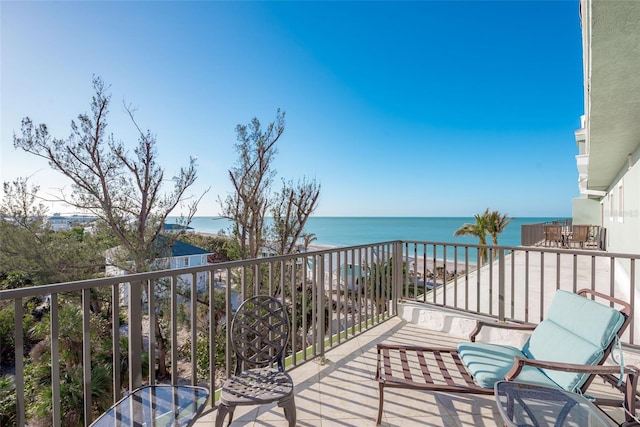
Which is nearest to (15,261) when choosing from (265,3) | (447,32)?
(265,3)

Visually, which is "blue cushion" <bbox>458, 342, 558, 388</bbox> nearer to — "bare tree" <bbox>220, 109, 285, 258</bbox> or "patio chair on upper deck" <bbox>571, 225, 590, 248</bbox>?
"patio chair on upper deck" <bbox>571, 225, 590, 248</bbox>

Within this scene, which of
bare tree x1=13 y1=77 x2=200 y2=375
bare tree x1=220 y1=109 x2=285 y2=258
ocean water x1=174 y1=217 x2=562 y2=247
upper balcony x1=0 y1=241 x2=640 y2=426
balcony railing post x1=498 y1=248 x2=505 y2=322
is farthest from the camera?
ocean water x1=174 y1=217 x2=562 y2=247

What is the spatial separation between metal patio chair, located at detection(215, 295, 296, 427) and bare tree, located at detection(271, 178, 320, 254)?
470 inches

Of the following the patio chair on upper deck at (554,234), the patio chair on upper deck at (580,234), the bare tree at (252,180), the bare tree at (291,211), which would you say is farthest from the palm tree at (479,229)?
the bare tree at (252,180)

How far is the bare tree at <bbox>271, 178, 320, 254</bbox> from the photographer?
1441 centimetres

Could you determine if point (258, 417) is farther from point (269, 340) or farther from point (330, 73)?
point (330, 73)

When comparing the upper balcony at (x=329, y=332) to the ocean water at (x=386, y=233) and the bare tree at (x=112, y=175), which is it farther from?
the ocean water at (x=386, y=233)

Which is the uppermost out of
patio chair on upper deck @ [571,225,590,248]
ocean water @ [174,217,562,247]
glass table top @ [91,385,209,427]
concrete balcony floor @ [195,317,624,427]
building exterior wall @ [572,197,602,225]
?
building exterior wall @ [572,197,602,225]

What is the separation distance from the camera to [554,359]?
198cm

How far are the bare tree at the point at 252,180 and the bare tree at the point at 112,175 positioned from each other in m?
2.82

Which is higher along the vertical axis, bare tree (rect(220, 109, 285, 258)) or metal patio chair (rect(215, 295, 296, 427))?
bare tree (rect(220, 109, 285, 258))

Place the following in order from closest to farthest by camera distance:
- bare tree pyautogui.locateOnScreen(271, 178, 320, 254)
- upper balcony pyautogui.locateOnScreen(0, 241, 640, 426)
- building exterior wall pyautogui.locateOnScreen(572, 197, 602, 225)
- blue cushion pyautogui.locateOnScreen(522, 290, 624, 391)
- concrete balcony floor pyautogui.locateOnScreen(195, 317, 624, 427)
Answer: upper balcony pyautogui.locateOnScreen(0, 241, 640, 426), blue cushion pyautogui.locateOnScreen(522, 290, 624, 391), concrete balcony floor pyautogui.locateOnScreen(195, 317, 624, 427), bare tree pyautogui.locateOnScreen(271, 178, 320, 254), building exterior wall pyautogui.locateOnScreen(572, 197, 602, 225)

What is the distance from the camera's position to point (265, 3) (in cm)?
754

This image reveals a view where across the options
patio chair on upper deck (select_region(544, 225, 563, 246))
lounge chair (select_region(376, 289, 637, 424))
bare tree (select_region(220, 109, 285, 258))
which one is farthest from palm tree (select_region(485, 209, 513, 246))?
lounge chair (select_region(376, 289, 637, 424))
